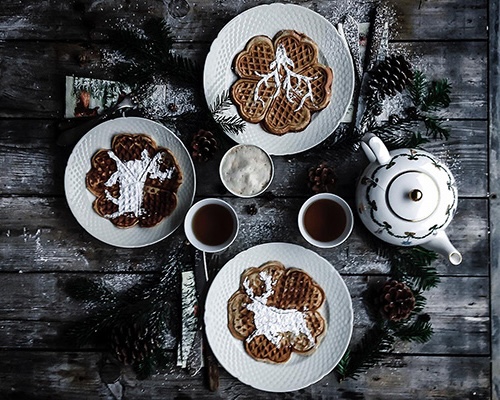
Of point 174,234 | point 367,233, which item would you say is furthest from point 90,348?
point 367,233

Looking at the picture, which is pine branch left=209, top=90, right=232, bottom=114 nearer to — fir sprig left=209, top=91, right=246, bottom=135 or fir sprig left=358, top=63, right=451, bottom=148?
fir sprig left=209, top=91, right=246, bottom=135

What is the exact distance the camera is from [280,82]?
129 centimetres

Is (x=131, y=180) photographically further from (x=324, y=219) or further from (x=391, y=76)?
(x=391, y=76)

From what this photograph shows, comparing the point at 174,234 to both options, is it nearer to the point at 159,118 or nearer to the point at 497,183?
the point at 159,118

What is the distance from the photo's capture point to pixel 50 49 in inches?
52.9

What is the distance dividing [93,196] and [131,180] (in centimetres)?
9

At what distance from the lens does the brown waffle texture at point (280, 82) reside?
128 centimetres

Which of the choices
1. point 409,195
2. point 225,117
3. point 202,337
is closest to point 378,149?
point 409,195

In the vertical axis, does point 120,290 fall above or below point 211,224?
below

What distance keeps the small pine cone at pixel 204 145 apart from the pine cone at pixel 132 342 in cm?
38

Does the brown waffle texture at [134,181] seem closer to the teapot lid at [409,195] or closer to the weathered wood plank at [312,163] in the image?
the weathered wood plank at [312,163]

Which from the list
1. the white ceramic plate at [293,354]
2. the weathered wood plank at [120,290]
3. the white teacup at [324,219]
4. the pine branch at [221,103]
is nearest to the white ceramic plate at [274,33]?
the pine branch at [221,103]

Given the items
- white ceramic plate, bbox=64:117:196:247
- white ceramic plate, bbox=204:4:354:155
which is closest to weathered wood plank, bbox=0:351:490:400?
white ceramic plate, bbox=64:117:196:247

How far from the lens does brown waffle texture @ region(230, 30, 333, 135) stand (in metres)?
1.28
